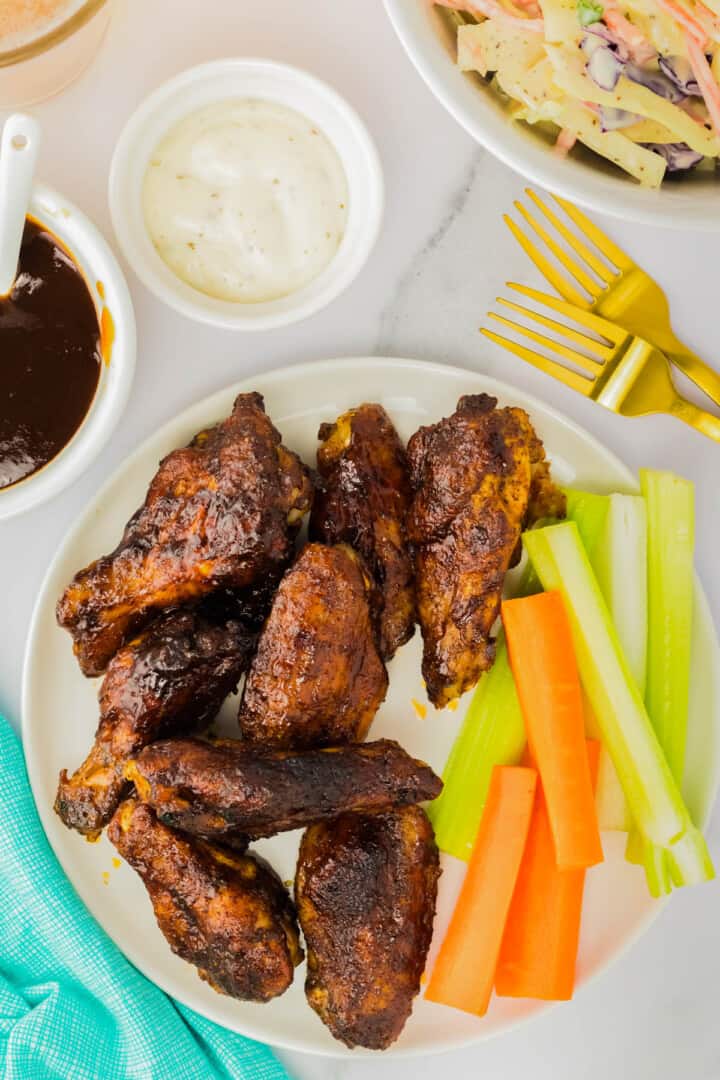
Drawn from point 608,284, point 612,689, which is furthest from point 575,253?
point 612,689

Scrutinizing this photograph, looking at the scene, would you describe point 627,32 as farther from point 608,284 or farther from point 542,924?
point 542,924

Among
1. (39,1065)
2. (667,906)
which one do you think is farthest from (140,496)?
(667,906)

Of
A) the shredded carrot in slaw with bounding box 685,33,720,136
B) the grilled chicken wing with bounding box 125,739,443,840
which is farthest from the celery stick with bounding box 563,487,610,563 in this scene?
the shredded carrot in slaw with bounding box 685,33,720,136

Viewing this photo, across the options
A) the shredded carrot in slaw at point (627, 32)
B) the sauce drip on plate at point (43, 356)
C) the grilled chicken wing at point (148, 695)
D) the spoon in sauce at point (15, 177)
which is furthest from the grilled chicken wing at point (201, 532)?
the shredded carrot in slaw at point (627, 32)

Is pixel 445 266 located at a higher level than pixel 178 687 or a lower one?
higher

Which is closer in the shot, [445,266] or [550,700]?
[550,700]

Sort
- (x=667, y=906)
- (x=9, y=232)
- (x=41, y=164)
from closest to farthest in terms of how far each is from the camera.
Result: (x=9, y=232), (x=41, y=164), (x=667, y=906)

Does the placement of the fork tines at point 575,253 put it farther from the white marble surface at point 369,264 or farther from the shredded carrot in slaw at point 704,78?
the shredded carrot in slaw at point 704,78

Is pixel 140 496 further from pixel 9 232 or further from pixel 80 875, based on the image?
pixel 80 875
